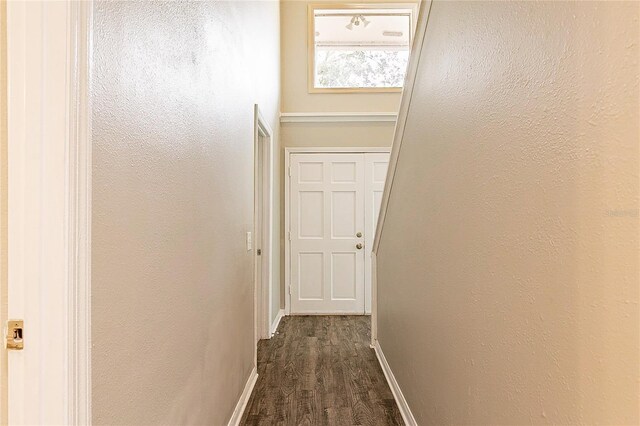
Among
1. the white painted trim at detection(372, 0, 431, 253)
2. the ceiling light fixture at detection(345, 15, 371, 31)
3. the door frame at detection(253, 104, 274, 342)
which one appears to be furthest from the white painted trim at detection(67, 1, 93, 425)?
the ceiling light fixture at detection(345, 15, 371, 31)

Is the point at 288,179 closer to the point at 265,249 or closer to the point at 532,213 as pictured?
the point at 265,249

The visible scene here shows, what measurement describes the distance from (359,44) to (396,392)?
4.20m

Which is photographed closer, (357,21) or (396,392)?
(396,392)

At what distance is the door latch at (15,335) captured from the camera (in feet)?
2.64

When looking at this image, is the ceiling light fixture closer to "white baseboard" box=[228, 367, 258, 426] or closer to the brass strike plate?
"white baseboard" box=[228, 367, 258, 426]

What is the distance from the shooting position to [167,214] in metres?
1.40

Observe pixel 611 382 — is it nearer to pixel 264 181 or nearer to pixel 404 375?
pixel 404 375

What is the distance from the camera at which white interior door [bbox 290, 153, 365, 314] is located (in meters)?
5.14

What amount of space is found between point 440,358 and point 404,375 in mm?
791

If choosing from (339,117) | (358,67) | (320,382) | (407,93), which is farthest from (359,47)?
(320,382)

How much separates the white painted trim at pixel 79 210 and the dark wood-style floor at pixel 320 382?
176 cm

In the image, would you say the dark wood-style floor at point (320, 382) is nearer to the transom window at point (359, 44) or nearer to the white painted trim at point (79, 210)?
the white painted trim at point (79, 210)

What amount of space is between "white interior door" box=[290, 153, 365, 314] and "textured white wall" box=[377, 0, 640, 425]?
3.20 meters

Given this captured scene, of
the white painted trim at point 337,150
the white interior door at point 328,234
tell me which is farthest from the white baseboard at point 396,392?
the white painted trim at point 337,150
